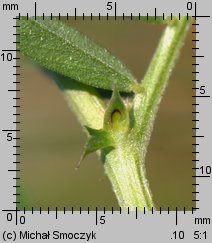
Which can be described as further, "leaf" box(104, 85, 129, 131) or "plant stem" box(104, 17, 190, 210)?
"plant stem" box(104, 17, 190, 210)

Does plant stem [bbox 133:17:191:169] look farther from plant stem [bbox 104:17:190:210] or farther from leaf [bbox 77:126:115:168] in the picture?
leaf [bbox 77:126:115:168]

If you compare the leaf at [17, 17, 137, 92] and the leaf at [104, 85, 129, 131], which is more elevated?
the leaf at [17, 17, 137, 92]

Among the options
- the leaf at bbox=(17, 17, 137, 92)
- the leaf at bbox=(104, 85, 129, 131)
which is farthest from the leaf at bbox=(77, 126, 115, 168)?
the leaf at bbox=(17, 17, 137, 92)

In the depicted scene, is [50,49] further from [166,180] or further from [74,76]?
[166,180]

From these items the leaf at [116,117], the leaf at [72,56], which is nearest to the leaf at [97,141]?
the leaf at [116,117]

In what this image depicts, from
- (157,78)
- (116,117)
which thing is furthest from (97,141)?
(157,78)
